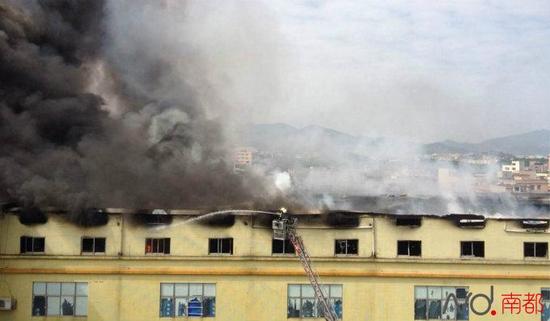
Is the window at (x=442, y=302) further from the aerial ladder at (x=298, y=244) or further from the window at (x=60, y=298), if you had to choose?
the window at (x=60, y=298)

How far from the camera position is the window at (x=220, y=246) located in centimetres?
2469

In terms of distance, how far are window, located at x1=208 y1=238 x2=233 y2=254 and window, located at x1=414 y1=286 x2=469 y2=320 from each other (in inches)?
297

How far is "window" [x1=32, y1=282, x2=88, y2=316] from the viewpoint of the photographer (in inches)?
960

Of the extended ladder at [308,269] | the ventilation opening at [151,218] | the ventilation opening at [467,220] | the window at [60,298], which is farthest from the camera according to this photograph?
the ventilation opening at [467,220]

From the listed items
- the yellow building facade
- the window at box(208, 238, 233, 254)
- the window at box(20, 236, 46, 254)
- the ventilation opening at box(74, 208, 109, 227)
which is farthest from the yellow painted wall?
the window at box(20, 236, 46, 254)

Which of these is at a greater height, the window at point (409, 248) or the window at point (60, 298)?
the window at point (409, 248)

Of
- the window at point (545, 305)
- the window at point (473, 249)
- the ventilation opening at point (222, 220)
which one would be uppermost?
the ventilation opening at point (222, 220)

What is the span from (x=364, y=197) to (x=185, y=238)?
17.4 m

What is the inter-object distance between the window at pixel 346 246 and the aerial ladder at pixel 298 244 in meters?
1.41

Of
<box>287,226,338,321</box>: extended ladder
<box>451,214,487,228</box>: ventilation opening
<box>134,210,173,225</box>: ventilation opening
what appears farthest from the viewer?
<box>451,214,487,228</box>: ventilation opening

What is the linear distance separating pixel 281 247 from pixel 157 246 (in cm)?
473

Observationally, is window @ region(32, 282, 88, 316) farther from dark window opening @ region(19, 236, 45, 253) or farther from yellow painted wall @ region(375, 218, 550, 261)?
yellow painted wall @ region(375, 218, 550, 261)

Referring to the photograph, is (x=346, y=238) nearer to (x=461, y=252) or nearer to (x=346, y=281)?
(x=346, y=281)

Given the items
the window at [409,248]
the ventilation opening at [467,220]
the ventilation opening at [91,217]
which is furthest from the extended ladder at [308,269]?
the ventilation opening at [91,217]
